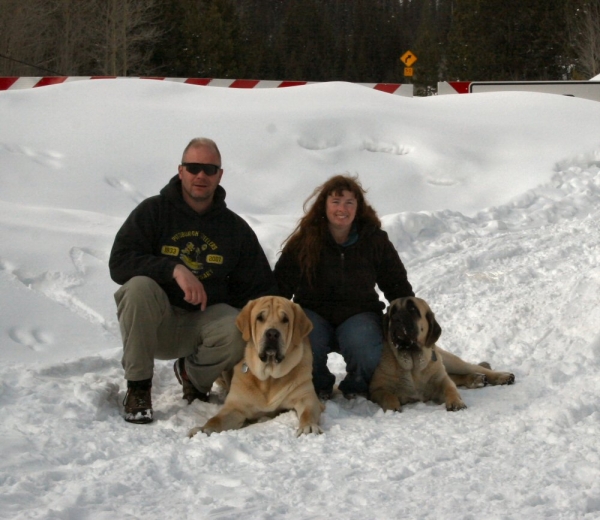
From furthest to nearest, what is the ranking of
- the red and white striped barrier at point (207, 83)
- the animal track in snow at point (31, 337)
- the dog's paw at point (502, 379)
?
1. the red and white striped barrier at point (207, 83)
2. the animal track in snow at point (31, 337)
3. the dog's paw at point (502, 379)

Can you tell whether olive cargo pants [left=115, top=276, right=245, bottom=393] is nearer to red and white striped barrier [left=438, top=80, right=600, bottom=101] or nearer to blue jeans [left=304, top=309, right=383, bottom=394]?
blue jeans [left=304, top=309, right=383, bottom=394]

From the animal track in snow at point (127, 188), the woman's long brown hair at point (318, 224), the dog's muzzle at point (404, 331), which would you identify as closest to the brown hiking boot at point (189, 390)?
the woman's long brown hair at point (318, 224)

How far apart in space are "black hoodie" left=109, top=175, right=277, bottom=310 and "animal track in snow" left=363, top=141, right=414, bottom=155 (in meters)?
5.20

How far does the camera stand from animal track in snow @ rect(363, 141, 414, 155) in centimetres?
964

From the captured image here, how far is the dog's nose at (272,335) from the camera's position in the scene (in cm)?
404

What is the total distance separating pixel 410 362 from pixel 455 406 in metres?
0.41

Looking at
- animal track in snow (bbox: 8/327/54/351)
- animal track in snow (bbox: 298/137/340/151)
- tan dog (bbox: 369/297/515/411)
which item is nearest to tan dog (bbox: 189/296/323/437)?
tan dog (bbox: 369/297/515/411)

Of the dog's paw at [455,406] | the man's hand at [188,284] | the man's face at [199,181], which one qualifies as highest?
the man's face at [199,181]

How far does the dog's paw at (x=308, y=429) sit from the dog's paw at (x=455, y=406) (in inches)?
31.8

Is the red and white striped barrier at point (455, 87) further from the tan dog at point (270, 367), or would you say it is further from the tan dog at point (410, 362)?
the tan dog at point (270, 367)

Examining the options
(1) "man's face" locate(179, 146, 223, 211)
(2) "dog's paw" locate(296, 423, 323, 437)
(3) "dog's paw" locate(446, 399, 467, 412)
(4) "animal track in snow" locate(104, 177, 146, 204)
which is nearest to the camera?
(2) "dog's paw" locate(296, 423, 323, 437)

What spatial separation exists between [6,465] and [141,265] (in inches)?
51.8

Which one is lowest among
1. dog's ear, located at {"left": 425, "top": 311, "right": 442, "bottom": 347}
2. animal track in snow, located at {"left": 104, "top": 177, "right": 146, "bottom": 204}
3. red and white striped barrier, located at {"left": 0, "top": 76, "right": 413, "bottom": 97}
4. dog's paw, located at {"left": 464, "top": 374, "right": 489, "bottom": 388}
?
dog's paw, located at {"left": 464, "top": 374, "right": 489, "bottom": 388}

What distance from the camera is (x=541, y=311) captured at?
5840 mm
